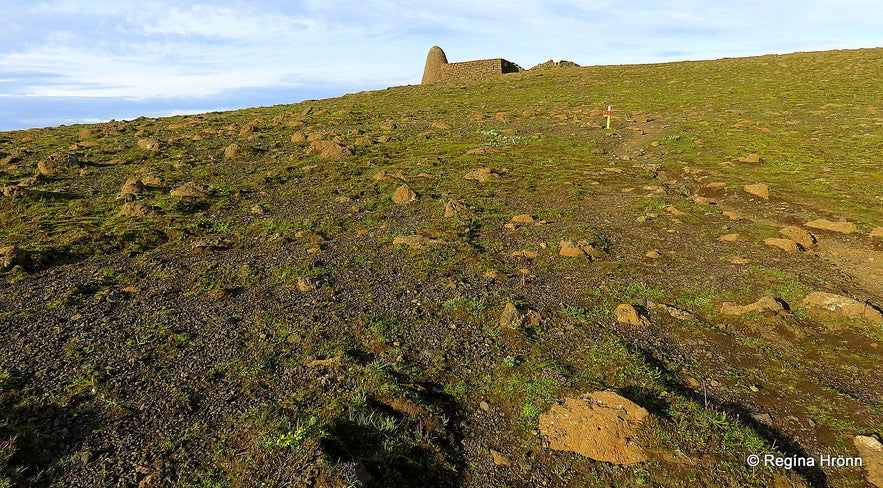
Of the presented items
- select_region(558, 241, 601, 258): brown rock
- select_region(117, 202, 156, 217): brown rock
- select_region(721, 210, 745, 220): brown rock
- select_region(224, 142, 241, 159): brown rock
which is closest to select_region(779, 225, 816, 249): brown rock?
select_region(721, 210, 745, 220): brown rock

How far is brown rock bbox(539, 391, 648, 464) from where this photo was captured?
239 inches

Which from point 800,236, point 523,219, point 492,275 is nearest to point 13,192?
point 492,275

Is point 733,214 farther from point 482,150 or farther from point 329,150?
point 329,150

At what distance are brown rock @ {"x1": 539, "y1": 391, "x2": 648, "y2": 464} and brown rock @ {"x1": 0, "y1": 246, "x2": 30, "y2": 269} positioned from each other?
13965mm

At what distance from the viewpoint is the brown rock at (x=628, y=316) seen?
9.48 m

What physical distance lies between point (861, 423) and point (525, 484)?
18.5 ft

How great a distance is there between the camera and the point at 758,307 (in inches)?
385

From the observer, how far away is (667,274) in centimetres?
1168

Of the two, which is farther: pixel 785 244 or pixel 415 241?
pixel 415 241

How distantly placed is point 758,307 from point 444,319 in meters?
7.14

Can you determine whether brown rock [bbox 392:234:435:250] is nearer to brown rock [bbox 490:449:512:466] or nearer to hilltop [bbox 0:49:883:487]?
hilltop [bbox 0:49:883:487]

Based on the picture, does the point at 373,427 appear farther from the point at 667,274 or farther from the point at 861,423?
the point at 667,274

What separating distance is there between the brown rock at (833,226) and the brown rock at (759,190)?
9.07ft

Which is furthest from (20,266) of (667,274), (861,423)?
(861,423)
